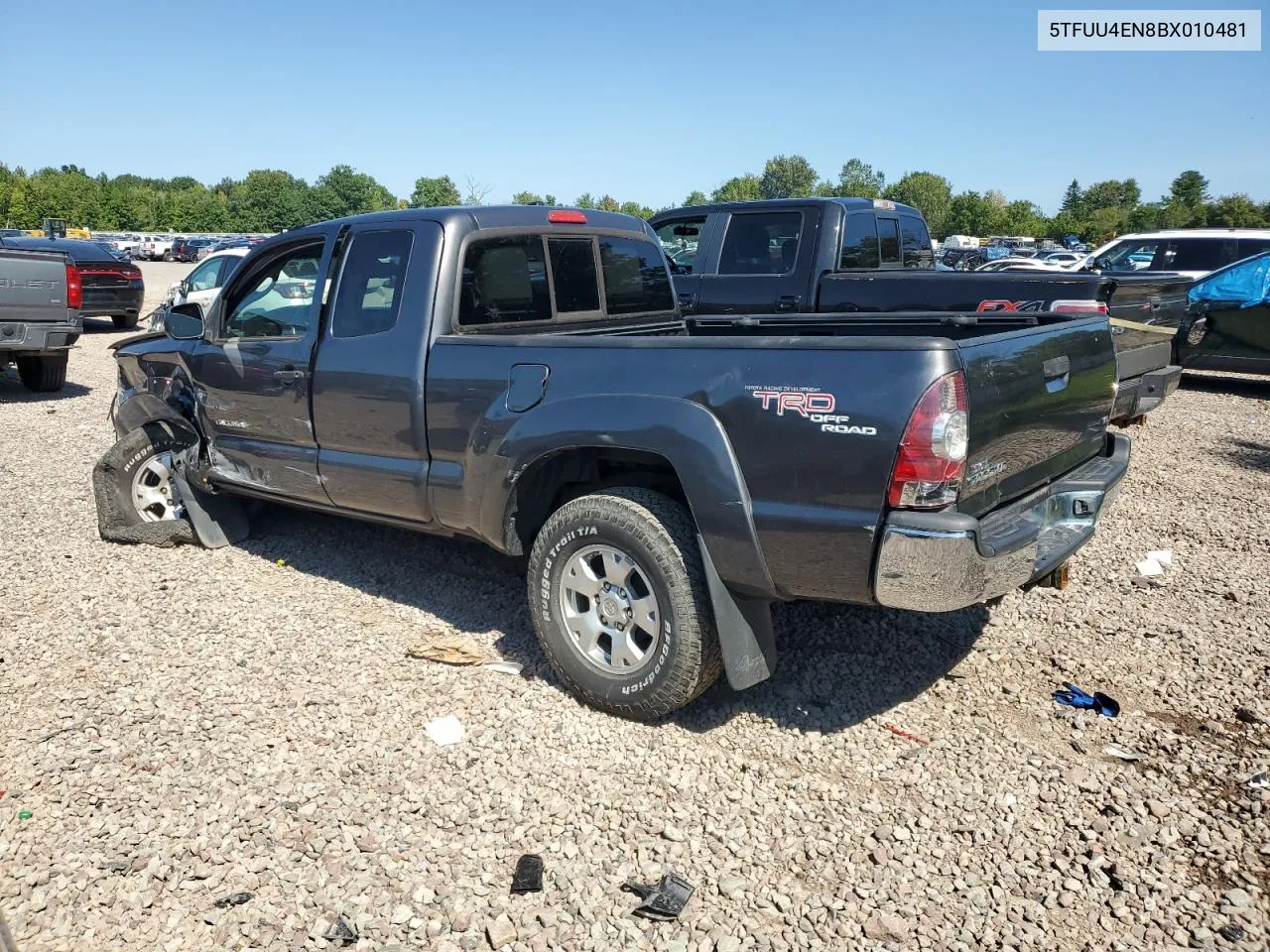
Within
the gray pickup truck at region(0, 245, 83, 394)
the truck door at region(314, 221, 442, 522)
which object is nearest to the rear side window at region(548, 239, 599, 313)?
the truck door at region(314, 221, 442, 522)

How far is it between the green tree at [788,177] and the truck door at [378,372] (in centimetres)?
15235

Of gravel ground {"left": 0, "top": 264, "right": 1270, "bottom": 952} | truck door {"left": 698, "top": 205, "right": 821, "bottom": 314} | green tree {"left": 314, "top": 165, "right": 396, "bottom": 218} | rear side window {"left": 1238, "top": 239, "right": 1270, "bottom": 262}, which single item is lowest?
gravel ground {"left": 0, "top": 264, "right": 1270, "bottom": 952}

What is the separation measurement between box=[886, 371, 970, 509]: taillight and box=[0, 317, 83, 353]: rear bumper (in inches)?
402

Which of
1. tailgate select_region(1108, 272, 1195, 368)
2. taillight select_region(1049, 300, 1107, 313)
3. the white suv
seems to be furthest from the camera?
the white suv

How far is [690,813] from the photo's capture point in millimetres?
3145

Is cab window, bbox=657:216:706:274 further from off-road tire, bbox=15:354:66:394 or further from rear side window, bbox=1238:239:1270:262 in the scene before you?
rear side window, bbox=1238:239:1270:262

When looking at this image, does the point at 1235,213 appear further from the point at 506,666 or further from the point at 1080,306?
the point at 506,666

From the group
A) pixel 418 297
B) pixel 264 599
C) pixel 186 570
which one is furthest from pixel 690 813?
pixel 186 570

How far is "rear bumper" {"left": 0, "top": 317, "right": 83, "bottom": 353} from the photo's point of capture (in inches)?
391

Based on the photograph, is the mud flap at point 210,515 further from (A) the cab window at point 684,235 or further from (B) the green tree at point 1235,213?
(B) the green tree at point 1235,213

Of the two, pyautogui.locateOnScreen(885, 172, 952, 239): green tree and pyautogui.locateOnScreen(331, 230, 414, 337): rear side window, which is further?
pyautogui.locateOnScreen(885, 172, 952, 239): green tree

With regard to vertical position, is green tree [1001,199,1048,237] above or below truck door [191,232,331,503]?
above

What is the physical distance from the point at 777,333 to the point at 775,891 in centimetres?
310

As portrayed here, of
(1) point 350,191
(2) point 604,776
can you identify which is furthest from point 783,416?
(1) point 350,191
